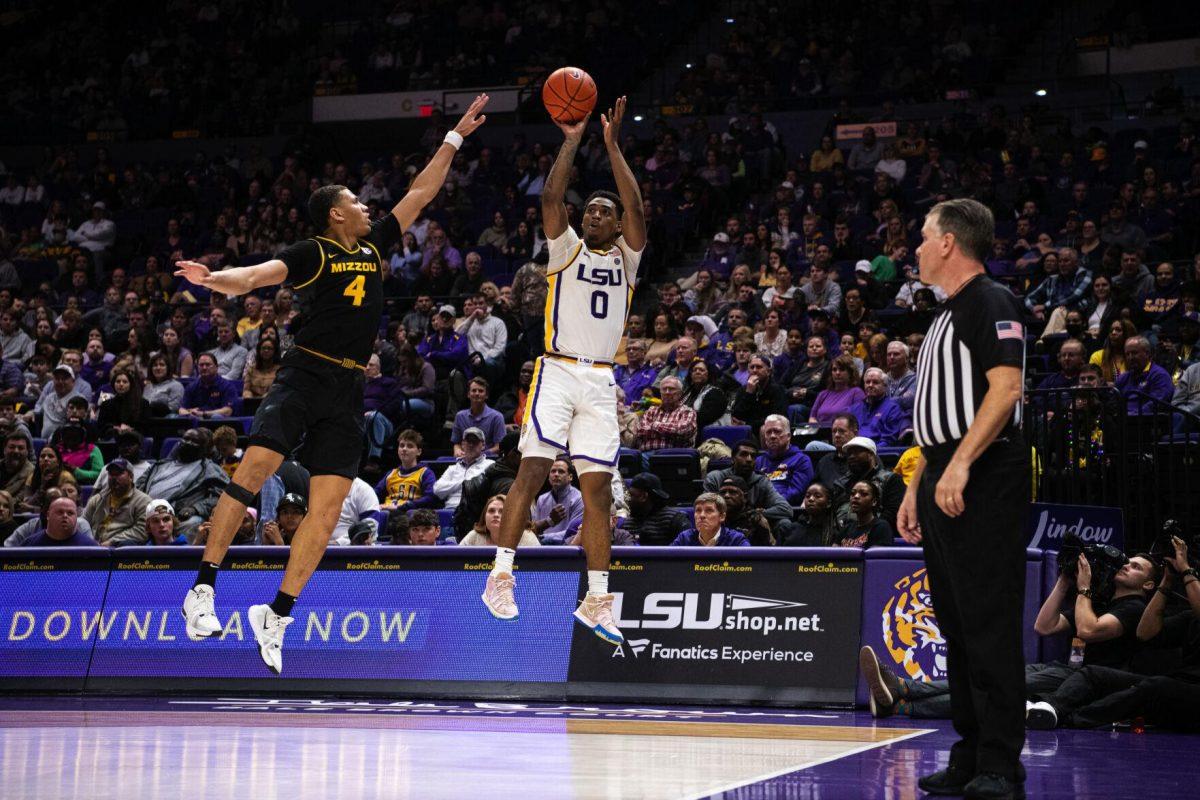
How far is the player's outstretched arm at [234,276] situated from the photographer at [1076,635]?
4.02 metres

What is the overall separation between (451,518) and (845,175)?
351 inches

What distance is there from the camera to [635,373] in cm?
1491

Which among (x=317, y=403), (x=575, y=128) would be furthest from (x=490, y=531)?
(x=575, y=128)

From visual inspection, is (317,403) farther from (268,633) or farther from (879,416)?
(879,416)

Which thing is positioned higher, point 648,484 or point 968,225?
point 968,225

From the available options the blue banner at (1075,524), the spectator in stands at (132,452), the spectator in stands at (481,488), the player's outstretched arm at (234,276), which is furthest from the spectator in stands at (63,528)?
the blue banner at (1075,524)

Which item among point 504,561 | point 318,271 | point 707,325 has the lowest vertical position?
point 504,561

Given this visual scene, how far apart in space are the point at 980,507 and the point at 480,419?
29.1 feet

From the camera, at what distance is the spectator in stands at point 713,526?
10062 mm

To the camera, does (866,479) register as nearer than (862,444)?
Yes

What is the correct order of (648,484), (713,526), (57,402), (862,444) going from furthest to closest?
(57,402), (648,484), (862,444), (713,526)

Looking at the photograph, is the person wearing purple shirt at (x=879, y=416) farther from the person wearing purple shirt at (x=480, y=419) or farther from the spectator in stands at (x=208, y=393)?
the spectator in stands at (x=208, y=393)

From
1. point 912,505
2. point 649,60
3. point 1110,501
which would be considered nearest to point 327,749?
point 912,505

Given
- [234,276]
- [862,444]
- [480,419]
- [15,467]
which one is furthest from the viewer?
[15,467]
